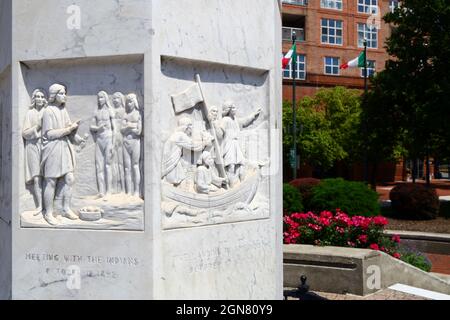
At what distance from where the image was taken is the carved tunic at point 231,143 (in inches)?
269

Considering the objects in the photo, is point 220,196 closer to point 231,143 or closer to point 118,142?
point 231,143

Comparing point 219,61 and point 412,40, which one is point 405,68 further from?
point 219,61

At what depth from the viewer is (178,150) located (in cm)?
638

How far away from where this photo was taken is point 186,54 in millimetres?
6422

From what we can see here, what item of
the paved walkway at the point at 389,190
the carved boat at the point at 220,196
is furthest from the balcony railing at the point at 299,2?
the carved boat at the point at 220,196

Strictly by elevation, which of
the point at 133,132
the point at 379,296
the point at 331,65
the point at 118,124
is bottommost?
the point at 379,296

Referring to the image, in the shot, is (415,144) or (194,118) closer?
(194,118)

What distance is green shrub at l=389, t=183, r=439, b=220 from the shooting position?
2238 centimetres

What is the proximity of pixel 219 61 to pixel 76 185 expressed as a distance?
7.74ft

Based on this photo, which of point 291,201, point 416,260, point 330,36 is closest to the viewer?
point 416,260

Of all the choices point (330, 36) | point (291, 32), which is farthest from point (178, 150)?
point (330, 36)

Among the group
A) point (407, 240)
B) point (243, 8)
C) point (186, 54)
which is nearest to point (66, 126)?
point (186, 54)

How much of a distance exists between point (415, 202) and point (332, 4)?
3305cm

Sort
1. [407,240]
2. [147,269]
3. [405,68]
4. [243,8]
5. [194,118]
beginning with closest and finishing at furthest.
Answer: [147,269]
[194,118]
[243,8]
[407,240]
[405,68]
